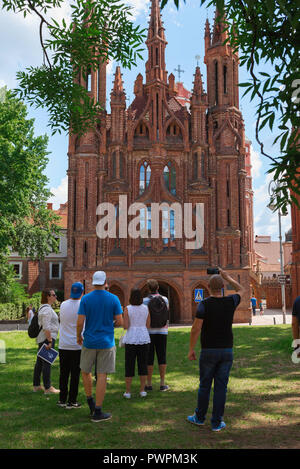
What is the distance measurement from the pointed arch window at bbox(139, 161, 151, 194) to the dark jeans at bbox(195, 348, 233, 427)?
1064 inches

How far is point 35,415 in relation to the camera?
227 inches

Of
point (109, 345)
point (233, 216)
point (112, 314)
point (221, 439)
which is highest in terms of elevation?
point (233, 216)

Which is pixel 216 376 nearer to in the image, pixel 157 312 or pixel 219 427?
pixel 219 427

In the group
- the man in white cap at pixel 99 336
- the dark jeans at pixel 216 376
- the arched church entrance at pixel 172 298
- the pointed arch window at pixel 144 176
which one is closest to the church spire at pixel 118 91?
the pointed arch window at pixel 144 176

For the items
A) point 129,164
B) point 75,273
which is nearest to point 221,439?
point 75,273

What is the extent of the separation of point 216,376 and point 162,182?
88.4 ft

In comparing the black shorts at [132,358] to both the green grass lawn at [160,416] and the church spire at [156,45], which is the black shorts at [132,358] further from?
the church spire at [156,45]

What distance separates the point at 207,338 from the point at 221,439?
43.9 inches

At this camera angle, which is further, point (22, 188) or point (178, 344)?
point (22, 188)

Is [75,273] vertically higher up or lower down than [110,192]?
lower down

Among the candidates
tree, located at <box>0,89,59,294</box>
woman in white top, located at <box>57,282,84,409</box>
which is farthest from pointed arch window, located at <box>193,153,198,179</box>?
woman in white top, located at <box>57,282,84,409</box>

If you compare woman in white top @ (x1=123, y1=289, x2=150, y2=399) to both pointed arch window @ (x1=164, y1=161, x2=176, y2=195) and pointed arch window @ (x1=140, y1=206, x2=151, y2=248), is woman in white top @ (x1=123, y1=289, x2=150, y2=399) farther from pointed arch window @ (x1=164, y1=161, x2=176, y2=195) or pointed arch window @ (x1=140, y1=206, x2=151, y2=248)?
pointed arch window @ (x1=164, y1=161, x2=176, y2=195)

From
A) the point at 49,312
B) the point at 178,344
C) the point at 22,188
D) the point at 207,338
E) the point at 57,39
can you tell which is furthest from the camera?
the point at 22,188

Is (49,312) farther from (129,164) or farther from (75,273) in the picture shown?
(129,164)
